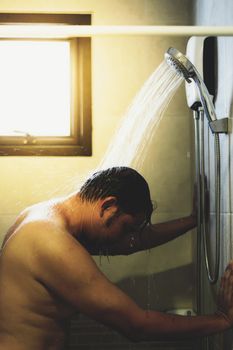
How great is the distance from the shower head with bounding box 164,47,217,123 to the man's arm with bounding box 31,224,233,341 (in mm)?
513

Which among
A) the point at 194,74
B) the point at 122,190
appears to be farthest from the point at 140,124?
the point at 122,190

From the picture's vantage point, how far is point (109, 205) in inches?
44.1

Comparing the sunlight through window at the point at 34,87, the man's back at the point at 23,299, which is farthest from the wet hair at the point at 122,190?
the sunlight through window at the point at 34,87

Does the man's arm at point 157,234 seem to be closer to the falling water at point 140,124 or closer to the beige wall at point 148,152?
the beige wall at point 148,152

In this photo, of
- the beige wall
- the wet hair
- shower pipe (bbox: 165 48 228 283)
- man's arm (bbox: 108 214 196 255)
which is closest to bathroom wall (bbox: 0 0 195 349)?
the beige wall

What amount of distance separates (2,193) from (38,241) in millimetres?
751

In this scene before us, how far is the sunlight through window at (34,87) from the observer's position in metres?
1.75

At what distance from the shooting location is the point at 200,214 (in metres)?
1.50

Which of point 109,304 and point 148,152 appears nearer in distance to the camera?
point 109,304

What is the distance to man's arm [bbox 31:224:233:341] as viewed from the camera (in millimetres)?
973

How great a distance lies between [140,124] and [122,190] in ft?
2.36

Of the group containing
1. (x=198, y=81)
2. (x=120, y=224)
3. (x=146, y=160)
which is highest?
(x=198, y=81)

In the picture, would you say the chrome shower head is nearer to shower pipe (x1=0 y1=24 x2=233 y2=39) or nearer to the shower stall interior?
the shower stall interior

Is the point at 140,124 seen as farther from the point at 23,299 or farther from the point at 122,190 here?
the point at 23,299
